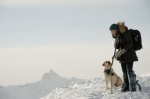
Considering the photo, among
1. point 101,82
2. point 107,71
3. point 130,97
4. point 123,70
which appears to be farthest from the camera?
point 101,82

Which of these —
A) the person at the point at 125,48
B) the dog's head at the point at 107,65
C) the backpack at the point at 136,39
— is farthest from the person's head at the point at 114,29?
the dog's head at the point at 107,65

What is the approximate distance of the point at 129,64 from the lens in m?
12.9

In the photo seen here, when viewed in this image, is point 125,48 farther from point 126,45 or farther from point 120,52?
point 120,52

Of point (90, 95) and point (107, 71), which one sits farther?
point (107, 71)

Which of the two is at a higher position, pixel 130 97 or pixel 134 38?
pixel 134 38

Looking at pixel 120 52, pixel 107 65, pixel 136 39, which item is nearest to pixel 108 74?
pixel 107 65

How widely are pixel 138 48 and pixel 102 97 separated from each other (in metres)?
2.13

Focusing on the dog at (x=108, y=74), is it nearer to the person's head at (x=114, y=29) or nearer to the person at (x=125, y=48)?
the person at (x=125, y=48)

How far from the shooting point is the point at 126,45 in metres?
12.8

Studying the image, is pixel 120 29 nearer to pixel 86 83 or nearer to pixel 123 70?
pixel 123 70

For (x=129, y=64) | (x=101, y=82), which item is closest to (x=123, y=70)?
(x=129, y=64)

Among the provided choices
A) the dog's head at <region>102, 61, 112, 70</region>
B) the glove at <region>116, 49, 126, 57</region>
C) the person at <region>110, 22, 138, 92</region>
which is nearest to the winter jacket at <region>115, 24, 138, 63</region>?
the person at <region>110, 22, 138, 92</region>

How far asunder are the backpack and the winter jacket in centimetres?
18

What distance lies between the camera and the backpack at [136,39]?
12883mm
